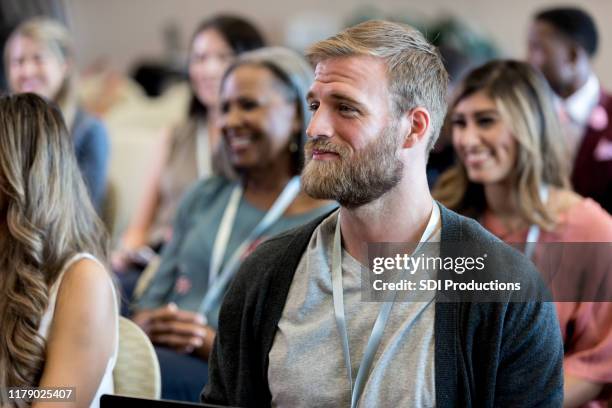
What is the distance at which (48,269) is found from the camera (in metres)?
1.79

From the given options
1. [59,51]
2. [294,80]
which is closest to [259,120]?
[294,80]

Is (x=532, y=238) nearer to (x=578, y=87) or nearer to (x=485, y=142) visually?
(x=485, y=142)

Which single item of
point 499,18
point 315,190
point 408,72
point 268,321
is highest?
point 499,18

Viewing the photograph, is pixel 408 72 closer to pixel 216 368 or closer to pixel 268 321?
pixel 268 321

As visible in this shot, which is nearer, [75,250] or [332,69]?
[332,69]

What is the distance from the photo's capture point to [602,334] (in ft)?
6.71

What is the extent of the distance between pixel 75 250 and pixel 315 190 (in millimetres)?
567

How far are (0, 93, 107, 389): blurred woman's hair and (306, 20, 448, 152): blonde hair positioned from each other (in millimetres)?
596

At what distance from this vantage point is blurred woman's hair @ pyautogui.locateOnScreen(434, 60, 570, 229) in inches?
92.7

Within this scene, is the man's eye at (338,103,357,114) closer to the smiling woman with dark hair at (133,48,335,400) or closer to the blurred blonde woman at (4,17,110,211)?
the smiling woman with dark hair at (133,48,335,400)

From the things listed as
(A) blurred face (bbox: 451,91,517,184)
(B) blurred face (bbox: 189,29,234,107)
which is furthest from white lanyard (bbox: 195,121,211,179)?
(A) blurred face (bbox: 451,91,517,184)

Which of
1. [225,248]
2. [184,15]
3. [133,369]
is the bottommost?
A: [133,369]

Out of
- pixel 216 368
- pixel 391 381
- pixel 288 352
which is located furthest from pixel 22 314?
pixel 391 381

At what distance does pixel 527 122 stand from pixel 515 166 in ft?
0.40
